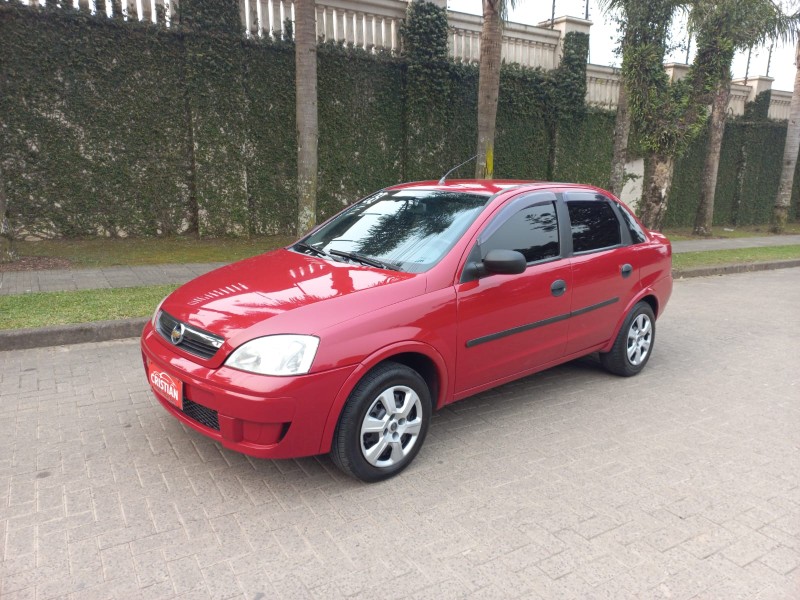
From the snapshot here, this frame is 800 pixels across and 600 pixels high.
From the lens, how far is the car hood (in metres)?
2.99

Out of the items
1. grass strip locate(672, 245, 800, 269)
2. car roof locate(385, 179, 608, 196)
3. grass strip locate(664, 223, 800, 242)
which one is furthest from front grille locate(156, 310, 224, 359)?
grass strip locate(664, 223, 800, 242)

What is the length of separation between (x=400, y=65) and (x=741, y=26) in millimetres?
7510

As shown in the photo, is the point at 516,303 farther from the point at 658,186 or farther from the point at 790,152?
the point at 790,152

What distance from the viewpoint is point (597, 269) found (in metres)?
4.52

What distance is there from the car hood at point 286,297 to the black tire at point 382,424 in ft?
1.36

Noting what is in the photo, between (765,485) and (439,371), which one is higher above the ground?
(439,371)

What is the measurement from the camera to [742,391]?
190 inches

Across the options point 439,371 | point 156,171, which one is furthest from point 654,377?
point 156,171

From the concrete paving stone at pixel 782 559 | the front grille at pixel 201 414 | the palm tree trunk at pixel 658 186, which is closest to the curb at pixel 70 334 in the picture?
the front grille at pixel 201 414

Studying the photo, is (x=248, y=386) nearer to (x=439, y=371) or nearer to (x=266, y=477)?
(x=266, y=477)

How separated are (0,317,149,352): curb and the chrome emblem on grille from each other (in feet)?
9.37

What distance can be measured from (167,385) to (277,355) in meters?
0.85

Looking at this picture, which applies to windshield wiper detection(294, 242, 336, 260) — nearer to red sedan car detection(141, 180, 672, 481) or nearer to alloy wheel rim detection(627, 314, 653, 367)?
red sedan car detection(141, 180, 672, 481)

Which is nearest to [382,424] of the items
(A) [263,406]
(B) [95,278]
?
(A) [263,406]
